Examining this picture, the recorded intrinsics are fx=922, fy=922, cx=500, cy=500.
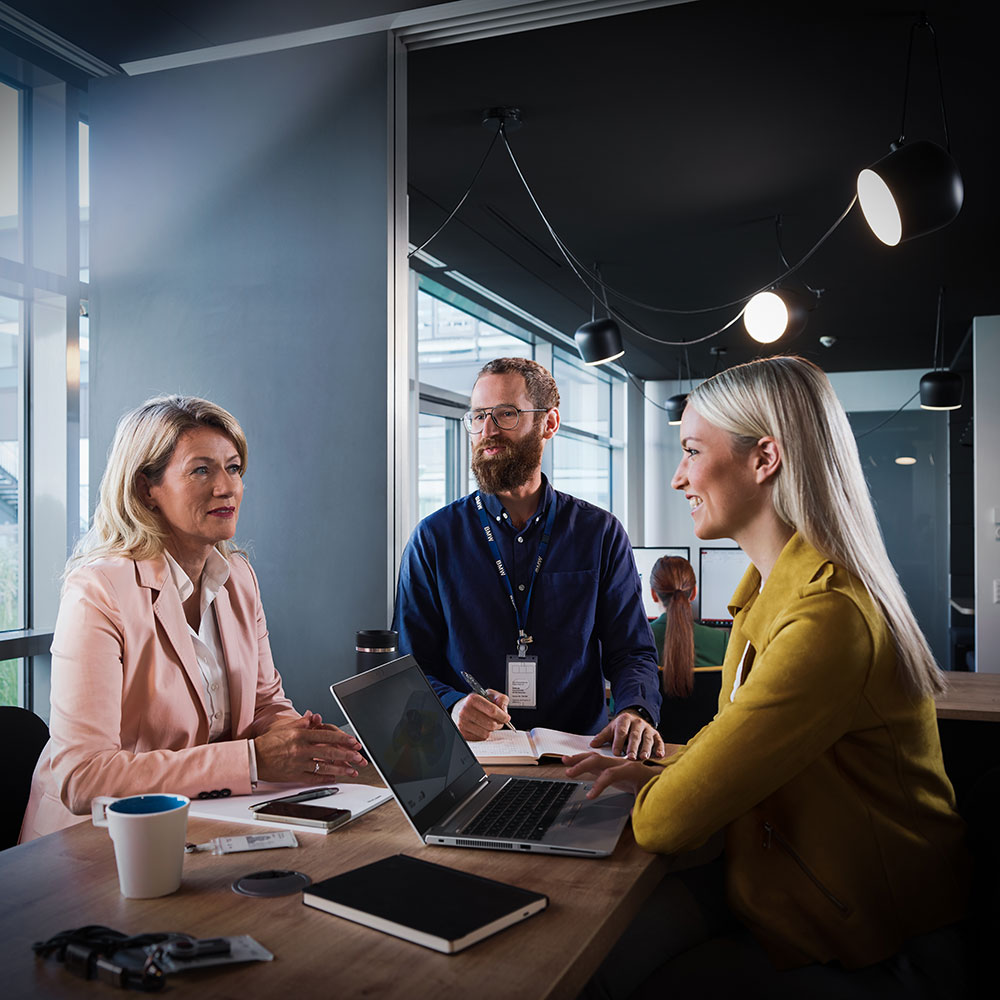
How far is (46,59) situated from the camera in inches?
125

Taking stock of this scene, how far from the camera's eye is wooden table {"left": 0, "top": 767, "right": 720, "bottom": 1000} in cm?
91

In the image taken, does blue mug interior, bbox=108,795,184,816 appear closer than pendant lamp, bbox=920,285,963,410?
Yes

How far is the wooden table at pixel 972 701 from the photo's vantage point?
123 inches

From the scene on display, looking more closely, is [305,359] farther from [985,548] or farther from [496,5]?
[985,548]

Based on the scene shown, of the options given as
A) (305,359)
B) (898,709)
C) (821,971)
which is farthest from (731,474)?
(305,359)

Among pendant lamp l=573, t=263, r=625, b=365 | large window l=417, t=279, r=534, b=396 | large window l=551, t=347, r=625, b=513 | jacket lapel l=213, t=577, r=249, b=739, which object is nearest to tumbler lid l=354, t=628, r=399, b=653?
jacket lapel l=213, t=577, r=249, b=739

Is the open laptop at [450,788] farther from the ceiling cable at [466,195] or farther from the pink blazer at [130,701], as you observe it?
the ceiling cable at [466,195]

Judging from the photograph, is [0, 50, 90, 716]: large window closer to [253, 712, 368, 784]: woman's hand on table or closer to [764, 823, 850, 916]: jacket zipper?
[253, 712, 368, 784]: woman's hand on table

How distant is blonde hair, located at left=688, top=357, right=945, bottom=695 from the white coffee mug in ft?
3.36

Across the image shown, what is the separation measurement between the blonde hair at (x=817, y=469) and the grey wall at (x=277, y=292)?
1.24 m

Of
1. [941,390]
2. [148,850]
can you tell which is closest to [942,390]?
[941,390]

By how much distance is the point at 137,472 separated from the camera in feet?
6.42

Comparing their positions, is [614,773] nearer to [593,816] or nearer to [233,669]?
[593,816]

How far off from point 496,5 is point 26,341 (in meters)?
1.97
